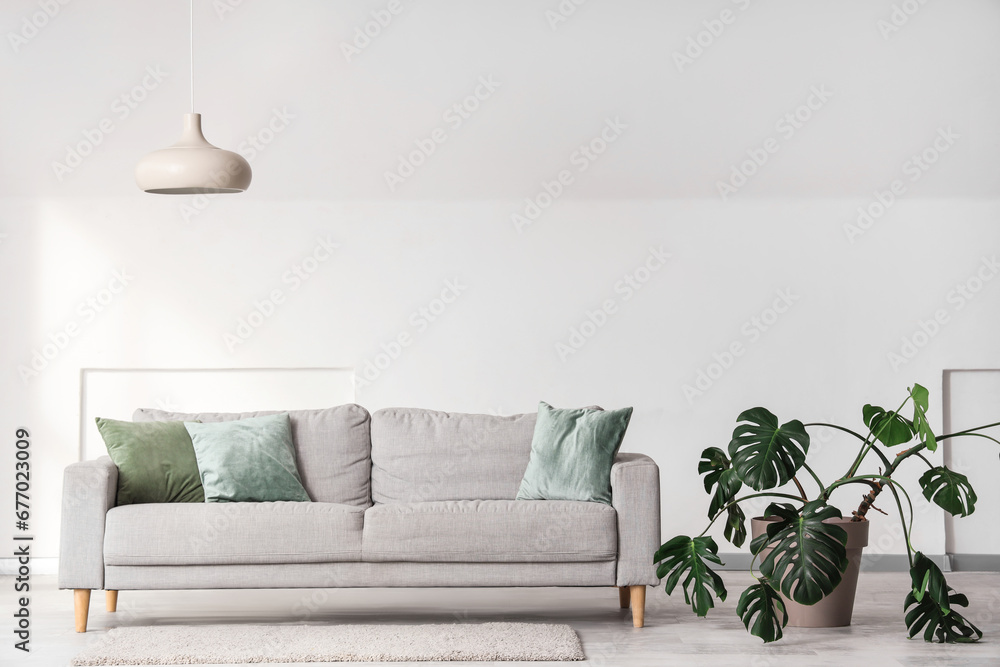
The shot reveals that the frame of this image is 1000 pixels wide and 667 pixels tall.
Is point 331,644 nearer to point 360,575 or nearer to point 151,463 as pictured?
point 360,575

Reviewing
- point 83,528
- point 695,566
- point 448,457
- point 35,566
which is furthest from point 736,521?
point 35,566

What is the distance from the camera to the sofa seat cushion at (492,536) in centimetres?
370

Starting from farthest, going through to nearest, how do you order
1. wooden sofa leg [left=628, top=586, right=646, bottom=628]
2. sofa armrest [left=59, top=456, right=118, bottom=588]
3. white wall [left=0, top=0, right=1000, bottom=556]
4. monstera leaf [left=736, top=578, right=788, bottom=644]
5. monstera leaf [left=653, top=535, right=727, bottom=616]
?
white wall [left=0, top=0, right=1000, bottom=556] → wooden sofa leg [left=628, top=586, right=646, bottom=628] → sofa armrest [left=59, top=456, right=118, bottom=588] → monstera leaf [left=653, top=535, right=727, bottom=616] → monstera leaf [left=736, top=578, right=788, bottom=644]

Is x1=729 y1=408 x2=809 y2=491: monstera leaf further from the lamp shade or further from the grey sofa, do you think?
the lamp shade

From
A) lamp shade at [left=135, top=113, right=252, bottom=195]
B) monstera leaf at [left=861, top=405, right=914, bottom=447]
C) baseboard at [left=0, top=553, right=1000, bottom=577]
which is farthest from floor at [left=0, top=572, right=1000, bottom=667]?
lamp shade at [left=135, top=113, right=252, bottom=195]

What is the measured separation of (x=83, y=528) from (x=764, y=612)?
8.32 ft

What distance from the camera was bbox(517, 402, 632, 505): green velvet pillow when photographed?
3.92 meters

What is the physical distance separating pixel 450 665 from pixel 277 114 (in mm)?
2881

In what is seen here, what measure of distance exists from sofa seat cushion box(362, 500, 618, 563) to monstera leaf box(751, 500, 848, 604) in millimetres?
629

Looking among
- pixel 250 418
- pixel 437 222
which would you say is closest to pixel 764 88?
pixel 437 222

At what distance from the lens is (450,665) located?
3250 millimetres

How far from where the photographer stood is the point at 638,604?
12.4 ft

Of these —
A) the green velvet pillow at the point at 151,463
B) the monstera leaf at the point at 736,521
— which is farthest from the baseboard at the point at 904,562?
the green velvet pillow at the point at 151,463

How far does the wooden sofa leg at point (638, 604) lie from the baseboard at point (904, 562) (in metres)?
1.47
